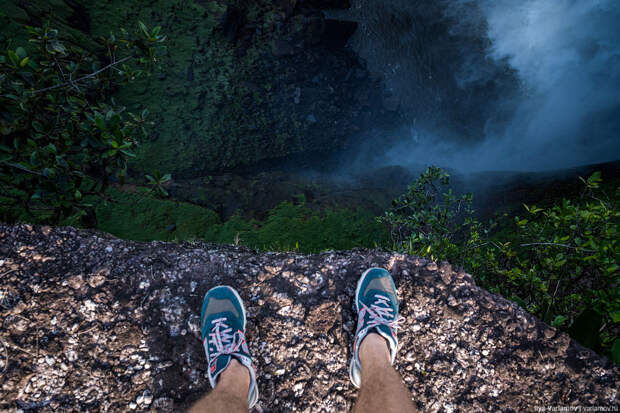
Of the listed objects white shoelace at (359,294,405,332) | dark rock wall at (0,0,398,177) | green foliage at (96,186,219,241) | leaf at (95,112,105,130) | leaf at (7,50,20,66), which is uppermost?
dark rock wall at (0,0,398,177)

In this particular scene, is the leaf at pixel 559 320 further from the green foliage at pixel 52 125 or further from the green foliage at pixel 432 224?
the green foliage at pixel 52 125

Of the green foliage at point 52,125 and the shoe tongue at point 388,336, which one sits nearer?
the green foliage at point 52,125

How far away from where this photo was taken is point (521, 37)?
17.3 feet

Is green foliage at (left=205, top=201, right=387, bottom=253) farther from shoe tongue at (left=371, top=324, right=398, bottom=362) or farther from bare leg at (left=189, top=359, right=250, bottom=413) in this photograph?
bare leg at (left=189, top=359, right=250, bottom=413)

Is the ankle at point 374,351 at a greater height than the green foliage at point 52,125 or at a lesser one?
lesser

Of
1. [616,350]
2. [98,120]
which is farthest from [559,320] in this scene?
[98,120]

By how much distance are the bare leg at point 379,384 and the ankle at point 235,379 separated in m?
0.65

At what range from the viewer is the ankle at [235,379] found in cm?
151

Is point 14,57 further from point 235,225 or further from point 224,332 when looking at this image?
point 235,225

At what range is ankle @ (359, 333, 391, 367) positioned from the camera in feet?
5.24

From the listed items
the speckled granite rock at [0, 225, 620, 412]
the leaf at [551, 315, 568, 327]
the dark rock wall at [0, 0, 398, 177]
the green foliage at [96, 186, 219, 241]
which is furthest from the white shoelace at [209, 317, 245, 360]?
the dark rock wall at [0, 0, 398, 177]

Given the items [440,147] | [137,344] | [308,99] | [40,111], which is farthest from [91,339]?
[440,147]

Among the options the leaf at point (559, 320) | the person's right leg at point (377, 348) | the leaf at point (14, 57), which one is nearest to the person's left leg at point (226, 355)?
the person's right leg at point (377, 348)

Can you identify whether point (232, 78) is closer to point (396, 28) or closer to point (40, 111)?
point (40, 111)
